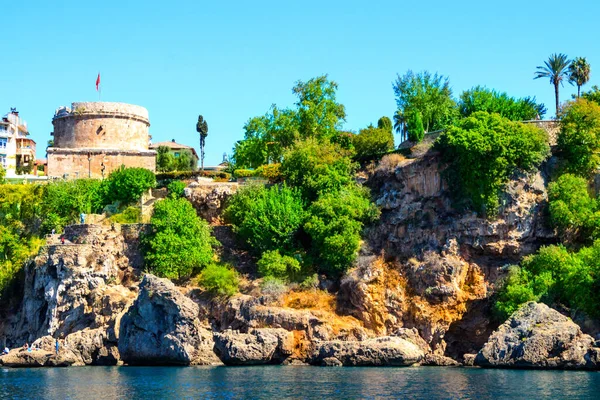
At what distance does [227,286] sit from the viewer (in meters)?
61.6

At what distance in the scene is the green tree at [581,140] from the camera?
63281mm

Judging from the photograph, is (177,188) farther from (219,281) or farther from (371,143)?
(371,143)

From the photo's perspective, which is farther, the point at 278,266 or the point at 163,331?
the point at 278,266

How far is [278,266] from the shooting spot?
2464 inches

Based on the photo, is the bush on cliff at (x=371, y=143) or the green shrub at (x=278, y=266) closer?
the green shrub at (x=278, y=266)

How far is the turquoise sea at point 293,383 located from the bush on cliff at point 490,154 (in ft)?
38.9

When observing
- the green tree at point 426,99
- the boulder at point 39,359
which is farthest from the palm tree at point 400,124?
the boulder at point 39,359

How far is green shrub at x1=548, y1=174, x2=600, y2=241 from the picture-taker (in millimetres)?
60719

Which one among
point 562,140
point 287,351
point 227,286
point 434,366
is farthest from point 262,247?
point 562,140

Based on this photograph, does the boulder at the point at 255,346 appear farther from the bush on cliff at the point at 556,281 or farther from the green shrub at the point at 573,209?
the green shrub at the point at 573,209

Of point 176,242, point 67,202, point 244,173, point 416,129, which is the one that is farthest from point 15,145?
point 416,129

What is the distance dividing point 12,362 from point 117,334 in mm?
5564

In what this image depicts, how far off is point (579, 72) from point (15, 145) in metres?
49.6

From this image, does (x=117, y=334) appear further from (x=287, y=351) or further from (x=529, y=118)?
(x=529, y=118)
